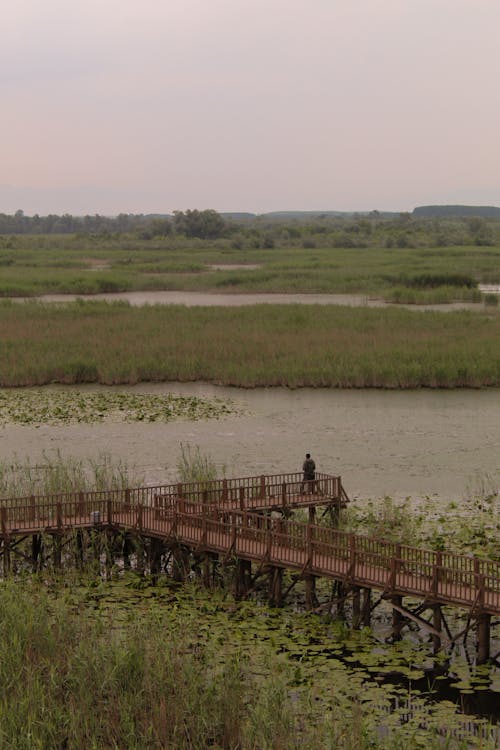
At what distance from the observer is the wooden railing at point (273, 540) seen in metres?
17.8

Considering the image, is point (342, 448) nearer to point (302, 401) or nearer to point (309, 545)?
point (302, 401)

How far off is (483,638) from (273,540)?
4.93 meters

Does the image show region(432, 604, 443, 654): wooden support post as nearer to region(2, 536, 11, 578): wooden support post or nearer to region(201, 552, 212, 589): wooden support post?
region(201, 552, 212, 589): wooden support post

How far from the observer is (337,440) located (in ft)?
109

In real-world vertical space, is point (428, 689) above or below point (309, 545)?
below

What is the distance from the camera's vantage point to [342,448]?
32.1m

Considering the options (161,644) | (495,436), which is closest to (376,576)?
(161,644)

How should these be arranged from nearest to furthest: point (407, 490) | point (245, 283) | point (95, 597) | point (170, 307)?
point (95, 597), point (407, 490), point (170, 307), point (245, 283)


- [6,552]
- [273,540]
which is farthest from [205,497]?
[6,552]

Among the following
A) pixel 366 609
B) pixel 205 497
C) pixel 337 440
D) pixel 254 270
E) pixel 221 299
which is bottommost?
pixel 366 609

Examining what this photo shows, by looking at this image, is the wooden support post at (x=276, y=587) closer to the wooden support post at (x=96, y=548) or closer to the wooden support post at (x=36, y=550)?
the wooden support post at (x=96, y=548)

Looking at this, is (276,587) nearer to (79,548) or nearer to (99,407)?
(79,548)

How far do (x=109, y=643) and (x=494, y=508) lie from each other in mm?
12252

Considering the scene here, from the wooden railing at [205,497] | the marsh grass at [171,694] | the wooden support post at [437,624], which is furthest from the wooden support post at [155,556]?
the wooden support post at [437,624]
